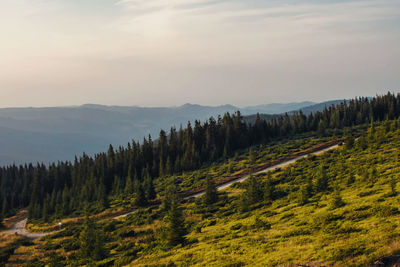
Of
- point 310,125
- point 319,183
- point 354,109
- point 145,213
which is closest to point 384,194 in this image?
point 319,183

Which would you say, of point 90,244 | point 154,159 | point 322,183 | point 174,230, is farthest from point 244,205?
point 154,159

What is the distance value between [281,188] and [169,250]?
23441mm

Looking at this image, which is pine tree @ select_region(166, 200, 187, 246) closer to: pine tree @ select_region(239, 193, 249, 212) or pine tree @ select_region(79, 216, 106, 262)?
pine tree @ select_region(79, 216, 106, 262)

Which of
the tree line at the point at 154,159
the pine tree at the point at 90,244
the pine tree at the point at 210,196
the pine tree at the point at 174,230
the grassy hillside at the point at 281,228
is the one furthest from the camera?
the tree line at the point at 154,159

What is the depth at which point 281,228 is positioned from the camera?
23703 millimetres

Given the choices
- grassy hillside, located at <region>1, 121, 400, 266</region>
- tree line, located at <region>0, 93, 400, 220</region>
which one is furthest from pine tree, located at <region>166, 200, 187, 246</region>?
tree line, located at <region>0, 93, 400, 220</region>

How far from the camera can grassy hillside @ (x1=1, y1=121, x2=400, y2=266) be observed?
16.5 m

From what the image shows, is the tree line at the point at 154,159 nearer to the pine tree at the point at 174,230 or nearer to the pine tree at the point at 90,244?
the pine tree at the point at 90,244

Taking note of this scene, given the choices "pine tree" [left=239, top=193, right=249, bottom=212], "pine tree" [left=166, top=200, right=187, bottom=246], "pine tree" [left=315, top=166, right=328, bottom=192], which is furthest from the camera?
"pine tree" [left=239, top=193, right=249, bottom=212]

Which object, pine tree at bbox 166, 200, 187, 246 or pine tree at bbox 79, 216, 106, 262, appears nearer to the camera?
pine tree at bbox 166, 200, 187, 246

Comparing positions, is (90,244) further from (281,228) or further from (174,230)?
(281,228)

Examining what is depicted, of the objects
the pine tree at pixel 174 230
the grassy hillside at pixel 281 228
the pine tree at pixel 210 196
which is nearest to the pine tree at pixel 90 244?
the grassy hillside at pixel 281 228

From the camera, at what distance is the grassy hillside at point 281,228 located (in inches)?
648

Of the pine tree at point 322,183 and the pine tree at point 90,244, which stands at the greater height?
the pine tree at point 322,183
